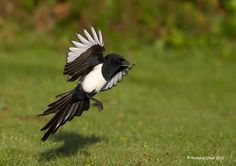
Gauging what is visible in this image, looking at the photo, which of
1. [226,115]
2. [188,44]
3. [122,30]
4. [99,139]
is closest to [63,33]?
[122,30]

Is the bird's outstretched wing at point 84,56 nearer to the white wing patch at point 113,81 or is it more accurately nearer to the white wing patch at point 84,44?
the white wing patch at point 84,44

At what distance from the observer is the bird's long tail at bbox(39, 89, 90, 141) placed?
7109mm

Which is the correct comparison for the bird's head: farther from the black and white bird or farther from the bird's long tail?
the bird's long tail

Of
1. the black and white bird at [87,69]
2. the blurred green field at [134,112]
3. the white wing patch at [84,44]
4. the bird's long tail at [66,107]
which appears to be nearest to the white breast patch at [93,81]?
the black and white bird at [87,69]

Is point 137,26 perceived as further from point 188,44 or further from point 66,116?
point 66,116

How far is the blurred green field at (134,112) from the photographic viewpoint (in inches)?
313

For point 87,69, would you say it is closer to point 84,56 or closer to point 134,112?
point 84,56

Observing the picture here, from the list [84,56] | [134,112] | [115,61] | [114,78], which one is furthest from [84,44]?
[134,112]

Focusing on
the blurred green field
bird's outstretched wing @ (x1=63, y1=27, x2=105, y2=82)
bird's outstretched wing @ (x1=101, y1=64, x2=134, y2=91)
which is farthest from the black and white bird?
the blurred green field

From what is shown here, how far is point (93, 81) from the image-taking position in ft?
24.3

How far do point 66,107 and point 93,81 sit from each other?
43cm

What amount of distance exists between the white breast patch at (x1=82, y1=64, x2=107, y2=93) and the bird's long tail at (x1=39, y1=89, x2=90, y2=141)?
0.35 ft

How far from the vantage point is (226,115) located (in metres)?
12.5

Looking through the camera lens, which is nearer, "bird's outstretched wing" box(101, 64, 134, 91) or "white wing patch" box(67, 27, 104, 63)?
"white wing patch" box(67, 27, 104, 63)
